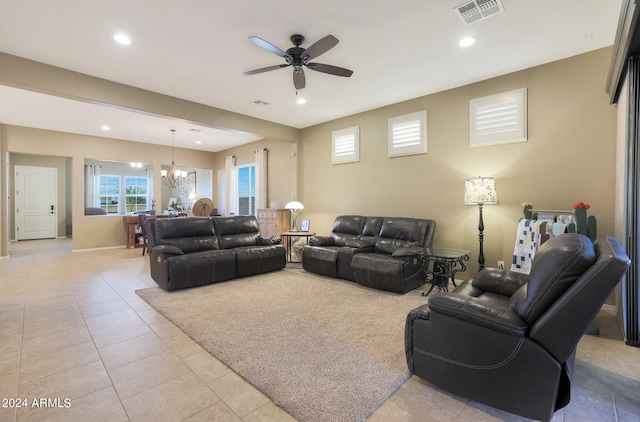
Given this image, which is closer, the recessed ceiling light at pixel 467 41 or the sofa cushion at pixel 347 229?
the recessed ceiling light at pixel 467 41

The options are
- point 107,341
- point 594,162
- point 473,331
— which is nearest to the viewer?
point 473,331

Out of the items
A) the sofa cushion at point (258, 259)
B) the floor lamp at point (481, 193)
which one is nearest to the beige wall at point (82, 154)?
the sofa cushion at point (258, 259)

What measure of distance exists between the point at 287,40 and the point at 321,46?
65cm

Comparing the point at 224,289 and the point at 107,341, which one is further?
the point at 224,289

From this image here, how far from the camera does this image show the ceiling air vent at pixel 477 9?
2.53 metres

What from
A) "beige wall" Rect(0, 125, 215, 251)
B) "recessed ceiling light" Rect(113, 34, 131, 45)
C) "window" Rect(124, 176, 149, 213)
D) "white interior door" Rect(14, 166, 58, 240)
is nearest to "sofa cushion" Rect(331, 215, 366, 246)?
"recessed ceiling light" Rect(113, 34, 131, 45)

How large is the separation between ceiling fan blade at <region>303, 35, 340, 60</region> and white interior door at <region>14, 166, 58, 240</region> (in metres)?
10.4

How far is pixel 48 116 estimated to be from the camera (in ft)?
19.1

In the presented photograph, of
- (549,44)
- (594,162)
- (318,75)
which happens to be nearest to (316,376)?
(318,75)

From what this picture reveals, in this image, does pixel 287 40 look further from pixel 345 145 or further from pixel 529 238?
pixel 529 238

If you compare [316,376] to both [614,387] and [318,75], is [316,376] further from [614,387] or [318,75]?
[318,75]

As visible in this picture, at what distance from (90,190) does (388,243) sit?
9916 mm

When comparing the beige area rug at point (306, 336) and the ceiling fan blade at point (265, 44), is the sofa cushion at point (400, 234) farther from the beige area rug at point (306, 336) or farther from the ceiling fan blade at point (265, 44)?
the ceiling fan blade at point (265, 44)

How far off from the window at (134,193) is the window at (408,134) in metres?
9.14
